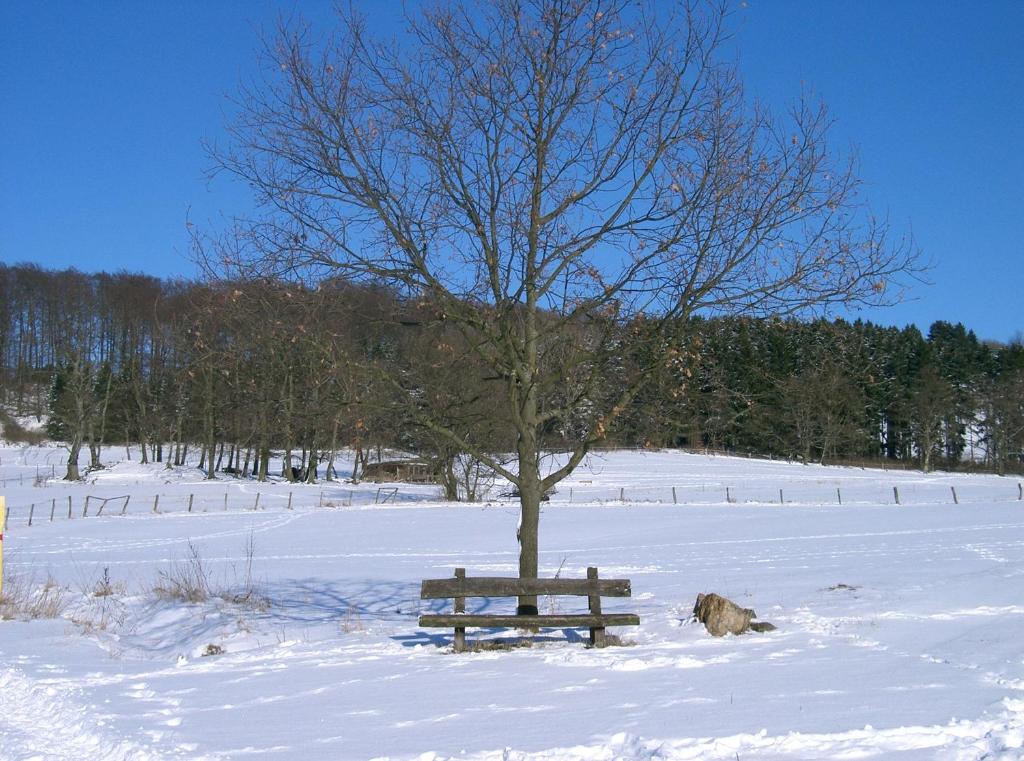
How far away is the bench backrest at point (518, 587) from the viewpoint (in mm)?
9758

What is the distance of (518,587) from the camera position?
32.3 ft

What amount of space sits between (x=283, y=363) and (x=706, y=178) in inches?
194

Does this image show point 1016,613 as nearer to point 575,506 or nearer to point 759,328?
point 759,328

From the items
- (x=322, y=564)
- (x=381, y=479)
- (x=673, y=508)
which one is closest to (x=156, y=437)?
(x=381, y=479)

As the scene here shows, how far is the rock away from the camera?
9.89m

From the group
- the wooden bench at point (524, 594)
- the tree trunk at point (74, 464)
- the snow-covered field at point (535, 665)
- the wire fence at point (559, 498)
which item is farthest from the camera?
the tree trunk at point (74, 464)

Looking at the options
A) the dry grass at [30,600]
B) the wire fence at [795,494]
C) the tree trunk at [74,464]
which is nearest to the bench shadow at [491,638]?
the dry grass at [30,600]

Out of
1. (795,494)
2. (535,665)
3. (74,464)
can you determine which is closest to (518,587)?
(535,665)

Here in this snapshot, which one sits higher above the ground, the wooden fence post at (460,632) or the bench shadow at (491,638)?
the wooden fence post at (460,632)

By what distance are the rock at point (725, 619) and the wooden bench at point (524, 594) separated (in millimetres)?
849

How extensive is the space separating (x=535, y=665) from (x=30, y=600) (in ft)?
33.0

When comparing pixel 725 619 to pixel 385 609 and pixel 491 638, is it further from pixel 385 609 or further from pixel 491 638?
pixel 385 609

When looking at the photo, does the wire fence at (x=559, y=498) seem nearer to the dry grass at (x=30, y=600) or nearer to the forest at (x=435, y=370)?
the dry grass at (x=30, y=600)

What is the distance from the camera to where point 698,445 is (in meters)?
11.2
